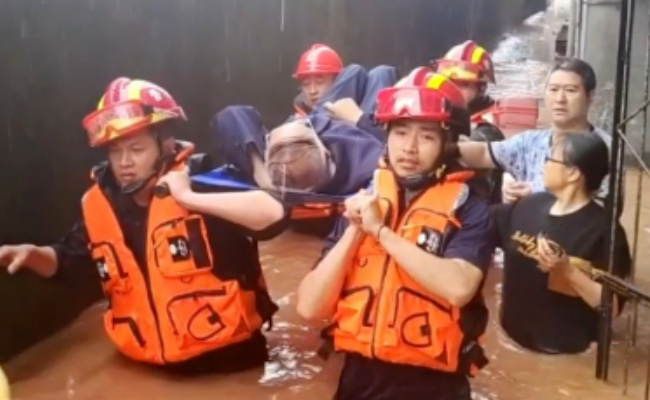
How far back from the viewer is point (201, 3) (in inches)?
297

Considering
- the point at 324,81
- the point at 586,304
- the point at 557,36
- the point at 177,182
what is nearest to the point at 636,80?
the point at 324,81

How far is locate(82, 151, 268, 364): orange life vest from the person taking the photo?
4.17 m

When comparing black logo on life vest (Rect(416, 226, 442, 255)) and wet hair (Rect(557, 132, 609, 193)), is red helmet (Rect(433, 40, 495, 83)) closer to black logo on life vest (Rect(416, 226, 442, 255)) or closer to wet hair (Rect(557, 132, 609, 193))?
wet hair (Rect(557, 132, 609, 193))

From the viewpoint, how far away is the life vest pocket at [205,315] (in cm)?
420

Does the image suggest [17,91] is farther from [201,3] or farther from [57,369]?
[201,3]

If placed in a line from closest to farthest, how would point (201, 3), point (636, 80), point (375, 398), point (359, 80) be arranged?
point (375, 398) → point (359, 80) → point (201, 3) → point (636, 80)

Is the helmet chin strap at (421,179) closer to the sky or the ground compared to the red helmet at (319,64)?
closer to the ground

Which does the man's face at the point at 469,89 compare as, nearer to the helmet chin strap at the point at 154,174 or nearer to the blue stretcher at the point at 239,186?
the blue stretcher at the point at 239,186

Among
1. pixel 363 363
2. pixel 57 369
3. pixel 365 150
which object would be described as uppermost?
pixel 365 150

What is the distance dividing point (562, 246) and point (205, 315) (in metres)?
1.77

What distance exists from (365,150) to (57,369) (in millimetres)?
2338

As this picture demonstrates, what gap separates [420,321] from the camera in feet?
11.8

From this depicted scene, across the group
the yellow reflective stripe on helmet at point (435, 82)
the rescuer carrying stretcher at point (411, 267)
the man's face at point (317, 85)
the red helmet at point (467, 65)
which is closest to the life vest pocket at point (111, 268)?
the rescuer carrying stretcher at point (411, 267)

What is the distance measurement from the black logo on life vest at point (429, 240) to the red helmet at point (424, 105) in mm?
428
